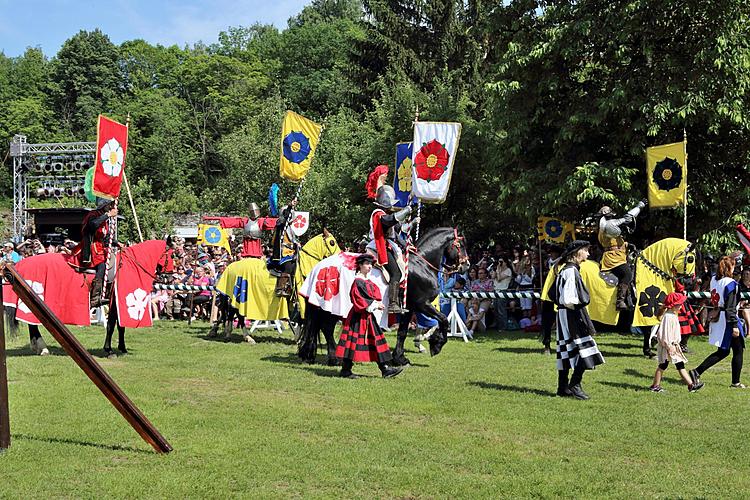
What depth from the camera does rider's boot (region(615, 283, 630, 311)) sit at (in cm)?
A: 1466

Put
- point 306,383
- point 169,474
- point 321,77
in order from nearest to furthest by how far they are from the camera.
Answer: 1. point 169,474
2. point 306,383
3. point 321,77

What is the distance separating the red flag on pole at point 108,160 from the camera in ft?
49.7

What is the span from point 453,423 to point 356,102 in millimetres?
36817

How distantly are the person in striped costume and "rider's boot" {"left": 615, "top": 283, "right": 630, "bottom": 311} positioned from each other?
12.7ft

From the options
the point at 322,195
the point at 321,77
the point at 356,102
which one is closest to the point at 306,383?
the point at 322,195

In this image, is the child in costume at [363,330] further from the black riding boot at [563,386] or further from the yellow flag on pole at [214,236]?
the yellow flag on pole at [214,236]

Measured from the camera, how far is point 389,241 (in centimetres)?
1370

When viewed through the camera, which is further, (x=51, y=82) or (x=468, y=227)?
(x=51, y=82)

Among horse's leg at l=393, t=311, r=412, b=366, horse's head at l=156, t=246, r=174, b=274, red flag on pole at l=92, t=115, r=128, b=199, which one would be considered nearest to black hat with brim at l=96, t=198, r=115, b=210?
red flag on pole at l=92, t=115, r=128, b=199

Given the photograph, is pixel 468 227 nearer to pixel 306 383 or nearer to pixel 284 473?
pixel 306 383

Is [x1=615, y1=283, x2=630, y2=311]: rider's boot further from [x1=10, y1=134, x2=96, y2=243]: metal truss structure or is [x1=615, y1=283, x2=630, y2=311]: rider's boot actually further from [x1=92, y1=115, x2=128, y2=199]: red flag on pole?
[x1=10, y1=134, x2=96, y2=243]: metal truss structure

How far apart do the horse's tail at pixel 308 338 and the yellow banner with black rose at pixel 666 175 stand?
26.2ft

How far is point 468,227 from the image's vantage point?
26.8 m

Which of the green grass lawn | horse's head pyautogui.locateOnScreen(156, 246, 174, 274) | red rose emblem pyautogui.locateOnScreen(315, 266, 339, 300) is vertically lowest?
the green grass lawn
